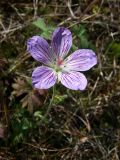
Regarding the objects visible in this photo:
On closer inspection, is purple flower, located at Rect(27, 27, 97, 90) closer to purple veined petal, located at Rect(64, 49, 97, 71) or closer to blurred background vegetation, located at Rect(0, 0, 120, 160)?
purple veined petal, located at Rect(64, 49, 97, 71)

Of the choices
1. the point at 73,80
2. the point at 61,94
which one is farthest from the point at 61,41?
the point at 61,94

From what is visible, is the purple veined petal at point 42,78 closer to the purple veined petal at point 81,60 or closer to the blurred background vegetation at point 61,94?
Result: the purple veined petal at point 81,60

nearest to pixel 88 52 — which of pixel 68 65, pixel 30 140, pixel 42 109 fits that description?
pixel 68 65

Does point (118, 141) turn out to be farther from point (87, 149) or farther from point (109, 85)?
point (109, 85)

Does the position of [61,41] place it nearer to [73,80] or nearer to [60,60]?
[60,60]

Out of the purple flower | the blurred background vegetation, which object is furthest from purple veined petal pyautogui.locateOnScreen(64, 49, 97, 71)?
the blurred background vegetation

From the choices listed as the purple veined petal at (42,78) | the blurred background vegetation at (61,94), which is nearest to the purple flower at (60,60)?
the purple veined petal at (42,78)
